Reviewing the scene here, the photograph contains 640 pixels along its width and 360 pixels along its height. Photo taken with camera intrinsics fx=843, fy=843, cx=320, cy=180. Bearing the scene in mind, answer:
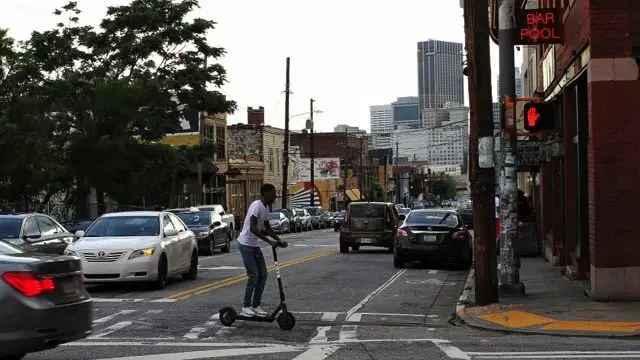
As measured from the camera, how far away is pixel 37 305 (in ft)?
23.4

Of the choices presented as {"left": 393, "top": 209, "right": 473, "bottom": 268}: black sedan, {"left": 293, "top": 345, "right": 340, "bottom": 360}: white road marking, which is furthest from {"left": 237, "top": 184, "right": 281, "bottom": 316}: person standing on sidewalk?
{"left": 393, "top": 209, "right": 473, "bottom": 268}: black sedan

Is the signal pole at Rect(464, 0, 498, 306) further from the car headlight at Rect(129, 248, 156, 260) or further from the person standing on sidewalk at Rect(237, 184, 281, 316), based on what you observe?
the car headlight at Rect(129, 248, 156, 260)

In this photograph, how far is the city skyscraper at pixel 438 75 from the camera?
94.0 meters

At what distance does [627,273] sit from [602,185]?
4.58 ft

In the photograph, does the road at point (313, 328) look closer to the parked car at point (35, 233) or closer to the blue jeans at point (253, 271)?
the blue jeans at point (253, 271)

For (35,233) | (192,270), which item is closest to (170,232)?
(192,270)

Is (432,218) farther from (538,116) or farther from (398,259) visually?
(538,116)

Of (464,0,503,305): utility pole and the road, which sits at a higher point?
(464,0,503,305): utility pole

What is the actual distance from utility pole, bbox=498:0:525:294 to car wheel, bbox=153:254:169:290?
242 inches

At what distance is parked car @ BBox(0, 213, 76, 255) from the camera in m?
16.2

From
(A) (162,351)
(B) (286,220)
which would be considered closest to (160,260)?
(A) (162,351)

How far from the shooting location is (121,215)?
16.8 meters

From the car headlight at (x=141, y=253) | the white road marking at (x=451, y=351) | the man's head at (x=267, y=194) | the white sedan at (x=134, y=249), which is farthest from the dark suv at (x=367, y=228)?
the white road marking at (x=451, y=351)

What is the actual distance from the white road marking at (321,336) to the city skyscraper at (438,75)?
77515 mm
